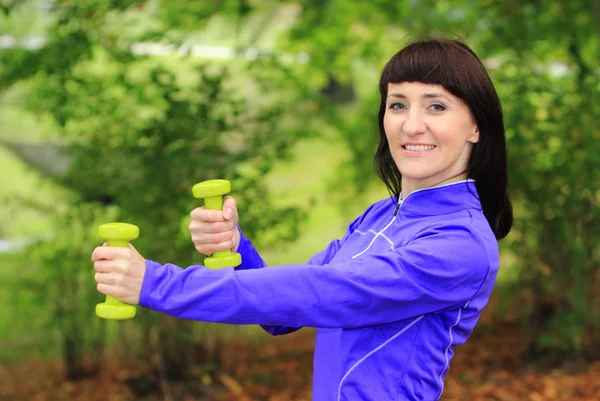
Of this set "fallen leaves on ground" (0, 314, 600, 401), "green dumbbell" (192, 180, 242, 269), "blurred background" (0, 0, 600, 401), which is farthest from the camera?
"fallen leaves on ground" (0, 314, 600, 401)

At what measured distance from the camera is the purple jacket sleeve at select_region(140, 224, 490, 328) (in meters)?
1.63

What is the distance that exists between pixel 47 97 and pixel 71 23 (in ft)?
1.92

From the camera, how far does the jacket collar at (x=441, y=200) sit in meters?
1.96

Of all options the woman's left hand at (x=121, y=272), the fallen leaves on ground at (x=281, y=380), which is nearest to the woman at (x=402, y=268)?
the woman's left hand at (x=121, y=272)

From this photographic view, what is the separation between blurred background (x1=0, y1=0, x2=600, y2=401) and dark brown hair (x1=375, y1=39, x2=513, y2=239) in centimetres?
306

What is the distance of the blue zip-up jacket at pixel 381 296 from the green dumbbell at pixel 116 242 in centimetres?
7

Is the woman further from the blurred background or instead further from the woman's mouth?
the blurred background

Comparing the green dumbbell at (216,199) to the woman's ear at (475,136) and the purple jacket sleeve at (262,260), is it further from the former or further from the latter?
the woman's ear at (475,136)

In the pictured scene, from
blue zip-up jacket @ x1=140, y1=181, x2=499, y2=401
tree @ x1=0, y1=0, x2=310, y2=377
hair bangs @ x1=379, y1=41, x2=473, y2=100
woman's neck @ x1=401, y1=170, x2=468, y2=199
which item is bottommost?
blue zip-up jacket @ x1=140, y1=181, x2=499, y2=401

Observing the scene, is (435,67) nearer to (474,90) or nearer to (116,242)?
(474,90)

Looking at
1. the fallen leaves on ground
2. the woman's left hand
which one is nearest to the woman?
the woman's left hand

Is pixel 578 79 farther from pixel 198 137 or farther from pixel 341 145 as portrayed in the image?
pixel 198 137

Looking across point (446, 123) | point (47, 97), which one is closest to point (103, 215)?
point (47, 97)

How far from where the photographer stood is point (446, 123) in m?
1.94
